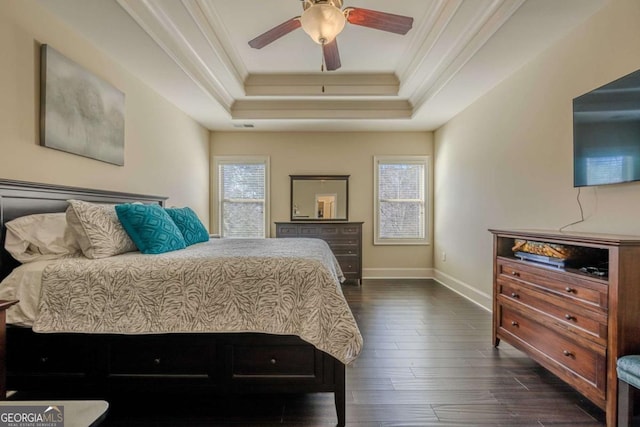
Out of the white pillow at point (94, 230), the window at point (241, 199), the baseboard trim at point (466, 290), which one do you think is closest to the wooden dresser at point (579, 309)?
the baseboard trim at point (466, 290)

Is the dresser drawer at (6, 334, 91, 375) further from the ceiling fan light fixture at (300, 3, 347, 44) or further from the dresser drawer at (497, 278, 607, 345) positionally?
the dresser drawer at (497, 278, 607, 345)

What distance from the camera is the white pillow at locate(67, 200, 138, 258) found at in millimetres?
1843

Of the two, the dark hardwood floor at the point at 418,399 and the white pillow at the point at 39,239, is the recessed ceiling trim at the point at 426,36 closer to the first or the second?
the dark hardwood floor at the point at 418,399

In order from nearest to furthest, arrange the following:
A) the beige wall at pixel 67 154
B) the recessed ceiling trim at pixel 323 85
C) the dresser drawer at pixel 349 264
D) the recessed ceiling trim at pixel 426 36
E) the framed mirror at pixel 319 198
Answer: the beige wall at pixel 67 154 < the recessed ceiling trim at pixel 426 36 < the recessed ceiling trim at pixel 323 85 < the dresser drawer at pixel 349 264 < the framed mirror at pixel 319 198

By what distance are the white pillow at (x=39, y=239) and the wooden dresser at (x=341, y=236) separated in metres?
3.08

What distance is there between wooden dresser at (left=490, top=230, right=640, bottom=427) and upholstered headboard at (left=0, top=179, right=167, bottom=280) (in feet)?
10.5

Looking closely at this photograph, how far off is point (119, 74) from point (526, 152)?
384cm

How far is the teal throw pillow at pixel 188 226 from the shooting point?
9.09 ft

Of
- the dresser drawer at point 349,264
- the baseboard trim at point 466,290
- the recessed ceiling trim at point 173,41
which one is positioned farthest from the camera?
the dresser drawer at point 349,264

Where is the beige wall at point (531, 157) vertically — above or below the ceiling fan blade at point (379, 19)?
below

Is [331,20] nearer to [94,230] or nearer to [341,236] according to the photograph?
[94,230]

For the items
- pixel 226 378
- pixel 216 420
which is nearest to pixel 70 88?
pixel 226 378

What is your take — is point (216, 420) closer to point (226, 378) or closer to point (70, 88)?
point (226, 378)

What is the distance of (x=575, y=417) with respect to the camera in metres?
1.70
